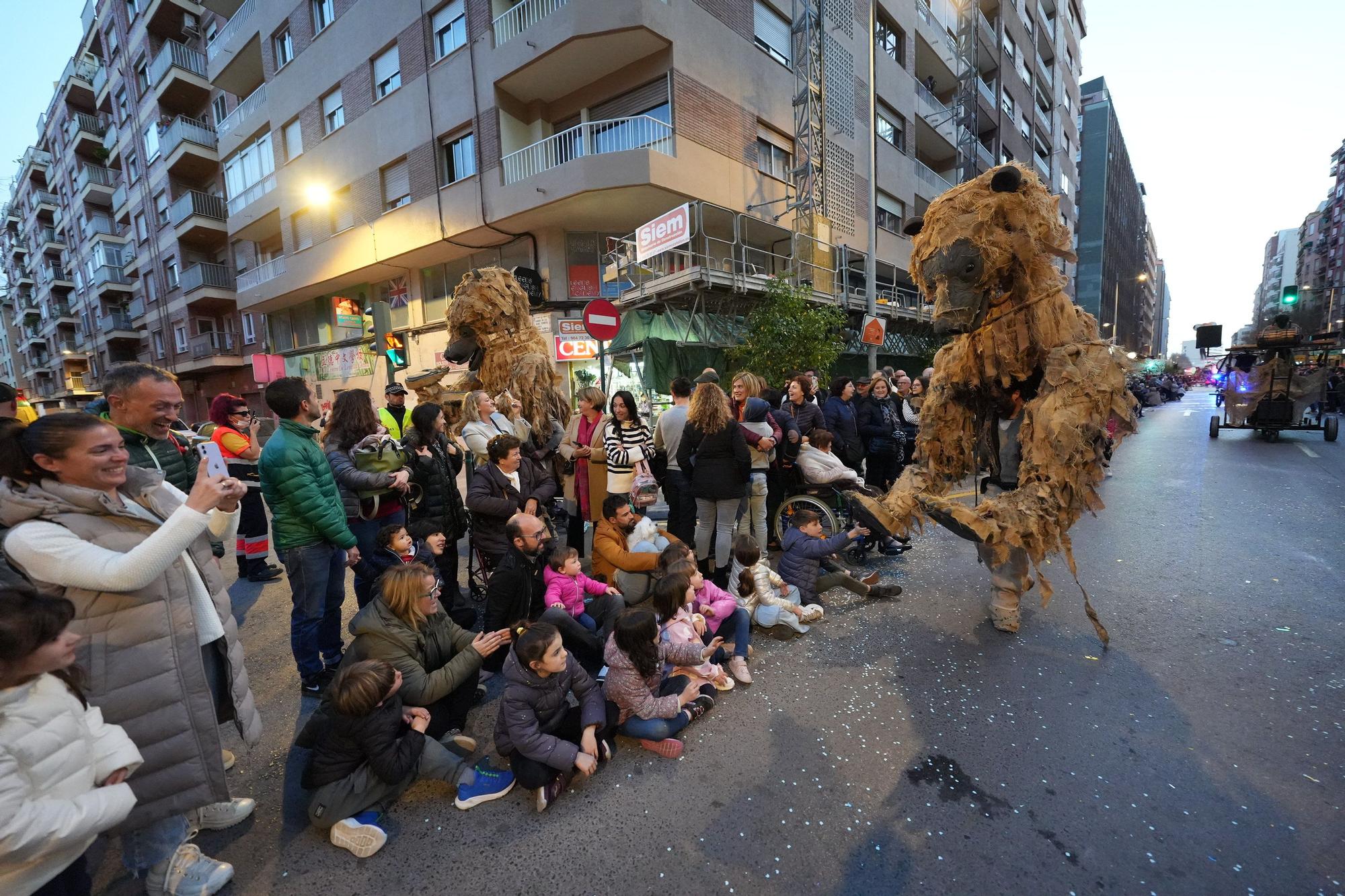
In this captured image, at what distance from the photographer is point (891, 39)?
61.6 feet

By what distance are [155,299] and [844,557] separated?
3393cm

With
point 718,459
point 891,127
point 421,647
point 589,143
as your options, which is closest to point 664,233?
point 589,143

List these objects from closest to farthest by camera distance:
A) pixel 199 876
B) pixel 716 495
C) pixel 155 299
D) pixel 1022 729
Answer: pixel 199 876 < pixel 1022 729 < pixel 716 495 < pixel 155 299

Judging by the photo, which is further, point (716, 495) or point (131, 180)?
point (131, 180)

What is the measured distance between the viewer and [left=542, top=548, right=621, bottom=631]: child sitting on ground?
11.3 ft

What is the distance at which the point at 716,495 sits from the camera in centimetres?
447

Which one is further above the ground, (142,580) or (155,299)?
(155,299)

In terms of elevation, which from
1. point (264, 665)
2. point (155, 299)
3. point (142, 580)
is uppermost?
point (155, 299)

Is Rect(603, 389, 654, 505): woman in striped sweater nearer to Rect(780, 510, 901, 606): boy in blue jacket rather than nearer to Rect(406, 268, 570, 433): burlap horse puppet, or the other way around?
Rect(406, 268, 570, 433): burlap horse puppet

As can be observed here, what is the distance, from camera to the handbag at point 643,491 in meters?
4.51

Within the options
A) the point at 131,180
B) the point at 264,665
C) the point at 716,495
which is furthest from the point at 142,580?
the point at 131,180

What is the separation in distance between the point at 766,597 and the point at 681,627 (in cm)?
101

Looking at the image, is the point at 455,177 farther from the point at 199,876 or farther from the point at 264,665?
the point at 199,876

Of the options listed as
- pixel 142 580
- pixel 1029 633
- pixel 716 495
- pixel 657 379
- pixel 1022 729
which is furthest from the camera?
pixel 657 379
